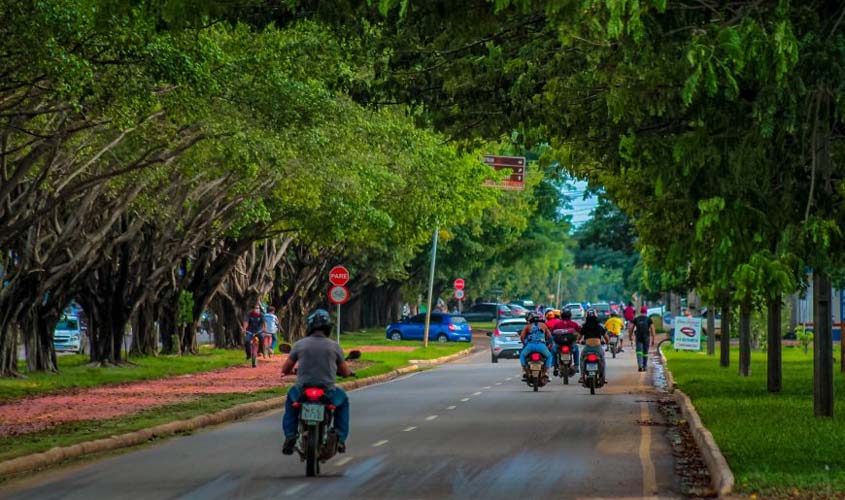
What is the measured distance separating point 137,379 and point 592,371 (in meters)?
10.8

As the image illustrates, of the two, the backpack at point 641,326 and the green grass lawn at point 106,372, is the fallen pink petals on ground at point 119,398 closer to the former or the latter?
the green grass lawn at point 106,372

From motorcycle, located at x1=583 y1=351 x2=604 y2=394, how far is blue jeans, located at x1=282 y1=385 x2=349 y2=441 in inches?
675

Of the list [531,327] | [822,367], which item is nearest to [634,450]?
[822,367]

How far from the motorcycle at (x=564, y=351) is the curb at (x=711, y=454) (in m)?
8.30

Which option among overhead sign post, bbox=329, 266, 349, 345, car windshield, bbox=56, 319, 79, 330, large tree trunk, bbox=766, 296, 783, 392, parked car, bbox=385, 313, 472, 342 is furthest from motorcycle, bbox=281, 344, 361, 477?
parked car, bbox=385, 313, 472, 342

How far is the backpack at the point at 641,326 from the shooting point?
1757 inches

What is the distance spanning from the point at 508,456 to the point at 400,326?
2465 inches

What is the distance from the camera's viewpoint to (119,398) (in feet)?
93.7

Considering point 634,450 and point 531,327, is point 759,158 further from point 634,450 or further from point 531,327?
point 531,327

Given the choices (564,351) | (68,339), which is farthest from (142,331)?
(564,351)

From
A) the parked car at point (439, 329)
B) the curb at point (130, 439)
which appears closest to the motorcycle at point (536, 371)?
the curb at point (130, 439)

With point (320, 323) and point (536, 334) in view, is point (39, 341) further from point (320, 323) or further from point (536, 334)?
point (320, 323)

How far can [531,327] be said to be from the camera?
33625 millimetres

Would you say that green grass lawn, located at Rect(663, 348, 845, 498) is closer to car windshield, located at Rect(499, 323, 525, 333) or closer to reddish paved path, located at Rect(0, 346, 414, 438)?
reddish paved path, located at Rect(0, 346, 414, 438)
